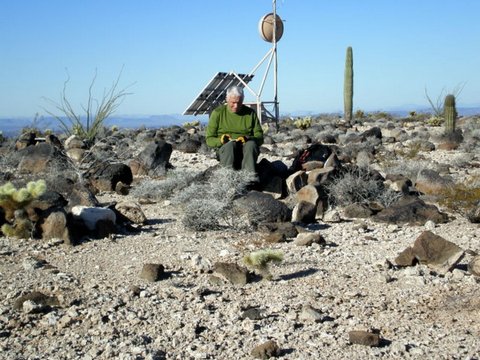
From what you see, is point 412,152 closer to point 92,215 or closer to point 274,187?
point 274,187

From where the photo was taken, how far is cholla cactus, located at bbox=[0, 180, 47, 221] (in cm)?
580

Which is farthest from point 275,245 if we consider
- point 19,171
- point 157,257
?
point 19,171

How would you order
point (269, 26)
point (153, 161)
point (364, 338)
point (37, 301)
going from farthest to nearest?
point (269, 26)
point (153, 161)
point (37, 301)
point (364, 338)

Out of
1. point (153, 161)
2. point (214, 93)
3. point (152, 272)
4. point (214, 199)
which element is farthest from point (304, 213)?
point (214, 93)

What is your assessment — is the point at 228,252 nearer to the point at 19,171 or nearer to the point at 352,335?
the point at 352,335

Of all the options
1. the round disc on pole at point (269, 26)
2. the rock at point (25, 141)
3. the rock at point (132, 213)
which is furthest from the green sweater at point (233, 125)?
the round disc on pole at point (269, 26)

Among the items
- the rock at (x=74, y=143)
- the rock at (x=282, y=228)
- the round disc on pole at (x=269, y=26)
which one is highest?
the round disc on pole at (x=269, y=26)

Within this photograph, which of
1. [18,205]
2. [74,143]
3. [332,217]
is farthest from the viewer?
[74,143]

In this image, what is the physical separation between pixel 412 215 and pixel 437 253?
172 cm

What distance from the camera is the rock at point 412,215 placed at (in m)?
6.58

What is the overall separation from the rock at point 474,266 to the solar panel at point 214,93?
17.1 m

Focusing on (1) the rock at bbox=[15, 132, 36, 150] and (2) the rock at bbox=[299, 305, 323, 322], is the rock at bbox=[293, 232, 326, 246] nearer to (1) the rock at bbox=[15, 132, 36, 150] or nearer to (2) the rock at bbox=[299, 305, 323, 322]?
(2) the rock at bbox=[299, 305, 323, 322]

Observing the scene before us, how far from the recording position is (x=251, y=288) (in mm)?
4562

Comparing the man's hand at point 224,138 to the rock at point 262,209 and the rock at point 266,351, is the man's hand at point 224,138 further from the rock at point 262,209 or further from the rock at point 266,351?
the rock at point 266,351
